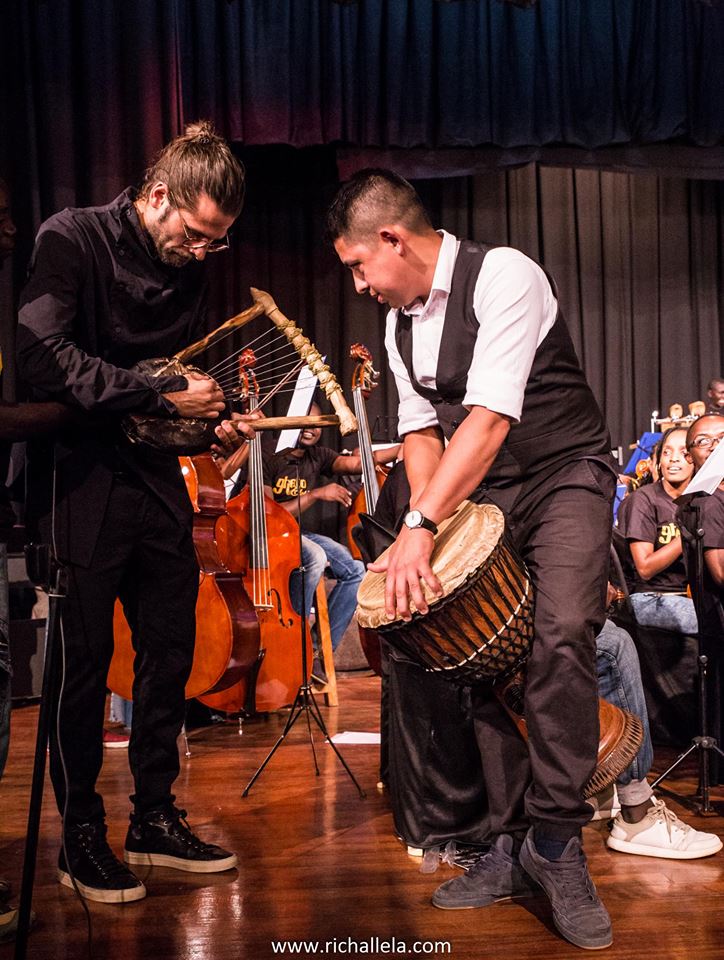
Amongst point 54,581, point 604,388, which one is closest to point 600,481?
point 54,581

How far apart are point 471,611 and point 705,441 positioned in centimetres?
218

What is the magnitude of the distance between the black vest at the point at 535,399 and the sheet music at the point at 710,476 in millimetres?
758

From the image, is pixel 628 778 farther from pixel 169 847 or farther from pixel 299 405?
pixel 299 405

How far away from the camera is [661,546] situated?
448 cm

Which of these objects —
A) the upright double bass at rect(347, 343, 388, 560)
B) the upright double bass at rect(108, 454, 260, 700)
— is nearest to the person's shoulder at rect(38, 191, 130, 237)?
the upright double bass at rect(108, 454, 260, 700)

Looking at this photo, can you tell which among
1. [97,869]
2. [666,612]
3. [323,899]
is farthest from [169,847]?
[666,612]

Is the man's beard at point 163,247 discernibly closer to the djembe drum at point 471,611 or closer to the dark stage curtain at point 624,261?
the djembe drum at point 471,611

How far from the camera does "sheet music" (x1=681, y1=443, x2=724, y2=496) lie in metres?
3.08

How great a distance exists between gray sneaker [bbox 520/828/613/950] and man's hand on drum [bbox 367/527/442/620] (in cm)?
68

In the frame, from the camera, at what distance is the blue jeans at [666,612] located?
4047 mm

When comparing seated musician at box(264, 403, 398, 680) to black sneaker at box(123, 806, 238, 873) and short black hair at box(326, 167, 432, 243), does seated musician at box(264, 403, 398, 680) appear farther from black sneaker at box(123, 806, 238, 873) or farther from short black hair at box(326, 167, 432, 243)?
short black hair at box(326, 167, 432, 243)

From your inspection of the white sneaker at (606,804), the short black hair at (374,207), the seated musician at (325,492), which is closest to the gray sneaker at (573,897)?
the white sneaker at (606,804)


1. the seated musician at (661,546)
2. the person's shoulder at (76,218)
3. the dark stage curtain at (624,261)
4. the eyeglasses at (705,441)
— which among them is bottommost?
the seated musician at (661,546)

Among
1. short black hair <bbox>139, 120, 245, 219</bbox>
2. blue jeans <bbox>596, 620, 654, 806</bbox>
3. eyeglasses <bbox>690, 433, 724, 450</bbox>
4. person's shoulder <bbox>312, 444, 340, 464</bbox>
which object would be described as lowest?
blue jeans <bbox>596, 620, 654, 806</bbox>
